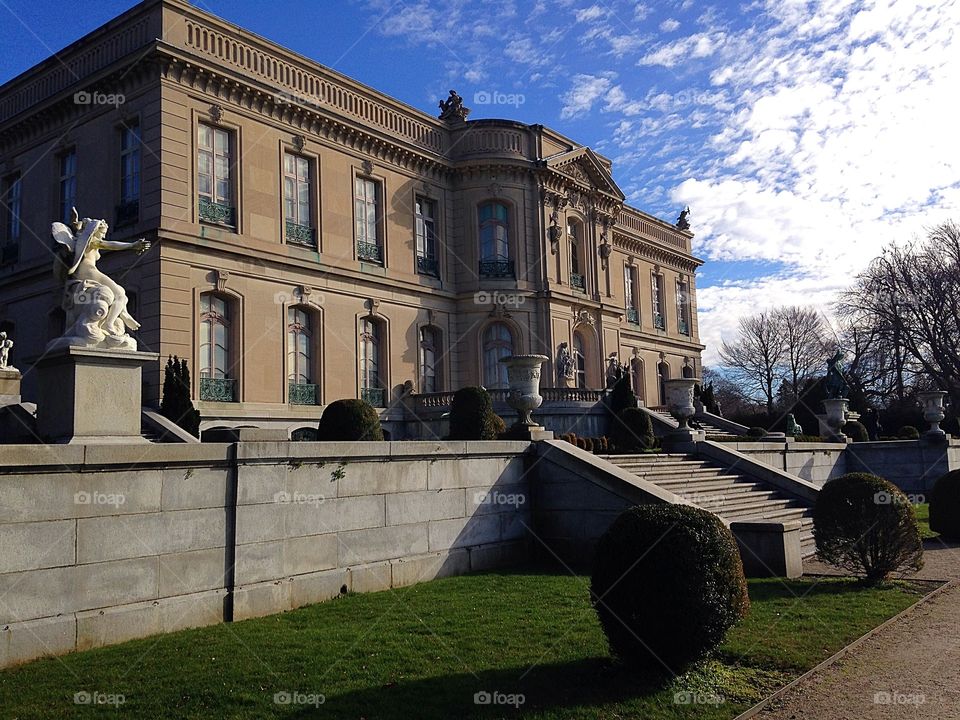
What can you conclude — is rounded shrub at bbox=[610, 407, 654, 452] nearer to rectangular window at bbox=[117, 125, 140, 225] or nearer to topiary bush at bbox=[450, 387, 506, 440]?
topiary bush at bbox=[450, 387, 506, 440]

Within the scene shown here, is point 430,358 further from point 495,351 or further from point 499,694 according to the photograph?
point 499,694

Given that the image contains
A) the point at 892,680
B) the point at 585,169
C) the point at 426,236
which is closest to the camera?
the point at 892,680

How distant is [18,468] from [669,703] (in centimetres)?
635

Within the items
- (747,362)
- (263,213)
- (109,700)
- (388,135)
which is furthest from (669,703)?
(747,362)

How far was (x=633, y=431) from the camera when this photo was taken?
76.6 feet

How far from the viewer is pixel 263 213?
24.5 meters

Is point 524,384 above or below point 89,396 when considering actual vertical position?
above

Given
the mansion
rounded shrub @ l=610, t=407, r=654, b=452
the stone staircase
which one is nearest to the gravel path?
the stone staircase

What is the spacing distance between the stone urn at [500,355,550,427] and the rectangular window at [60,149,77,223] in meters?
15.3

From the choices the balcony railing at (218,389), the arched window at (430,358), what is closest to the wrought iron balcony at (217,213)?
the balcony railing at (218,389)

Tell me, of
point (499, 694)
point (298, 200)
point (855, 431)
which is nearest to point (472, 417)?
point (298, 200)

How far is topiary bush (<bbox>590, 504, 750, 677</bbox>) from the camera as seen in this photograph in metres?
7.13

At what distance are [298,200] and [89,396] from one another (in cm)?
1621

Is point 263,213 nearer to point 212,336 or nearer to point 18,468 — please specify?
point 212,336
